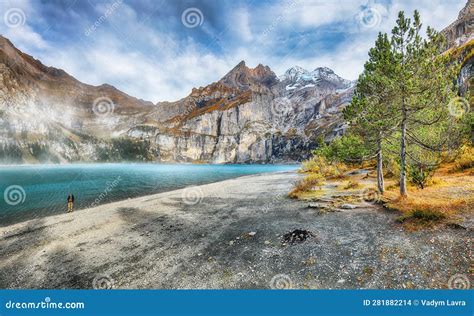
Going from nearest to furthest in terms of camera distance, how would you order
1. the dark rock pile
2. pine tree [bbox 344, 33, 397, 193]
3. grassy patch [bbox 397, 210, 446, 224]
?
grassy patch [bbox 397, 210, 446, 224] < the dark rock pile < pine tree [bbox 344, 33, 397, 193]

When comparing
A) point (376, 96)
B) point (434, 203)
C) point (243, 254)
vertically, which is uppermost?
point (376, 96)

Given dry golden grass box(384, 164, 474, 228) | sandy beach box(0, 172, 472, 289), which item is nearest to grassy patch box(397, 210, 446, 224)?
dry golden grass box(384, 164, 474, 228)

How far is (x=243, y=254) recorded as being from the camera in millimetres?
10281

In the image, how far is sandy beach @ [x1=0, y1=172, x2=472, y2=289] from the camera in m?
7.74

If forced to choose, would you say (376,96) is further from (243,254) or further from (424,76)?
(243,254)

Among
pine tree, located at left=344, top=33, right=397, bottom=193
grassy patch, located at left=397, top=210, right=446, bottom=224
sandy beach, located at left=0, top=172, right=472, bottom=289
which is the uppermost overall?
pine tree, located at left=344, top=33, right=397, bottom=193

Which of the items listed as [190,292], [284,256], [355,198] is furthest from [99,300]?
[355,198]

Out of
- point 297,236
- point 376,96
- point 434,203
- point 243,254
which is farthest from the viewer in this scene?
point 376,96

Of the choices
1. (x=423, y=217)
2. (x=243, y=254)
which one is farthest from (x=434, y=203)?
(x=243, y=254)

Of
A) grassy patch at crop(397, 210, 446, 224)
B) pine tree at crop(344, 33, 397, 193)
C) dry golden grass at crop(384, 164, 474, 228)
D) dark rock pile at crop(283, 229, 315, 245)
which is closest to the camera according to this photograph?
grassy patch at crop(397, 210, 446, 224)

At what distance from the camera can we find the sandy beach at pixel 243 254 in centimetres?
774

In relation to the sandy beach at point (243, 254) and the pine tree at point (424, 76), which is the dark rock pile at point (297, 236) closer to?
the sandy beach at point (243, 254)

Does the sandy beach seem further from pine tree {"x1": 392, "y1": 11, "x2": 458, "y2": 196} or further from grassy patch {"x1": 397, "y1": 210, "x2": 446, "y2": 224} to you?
pine tree {"x1": 392, "y1": 11, "x2": 458, "y2": 196}

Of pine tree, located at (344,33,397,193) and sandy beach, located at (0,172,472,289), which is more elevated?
pine tree, located at (344,33,397,193)
